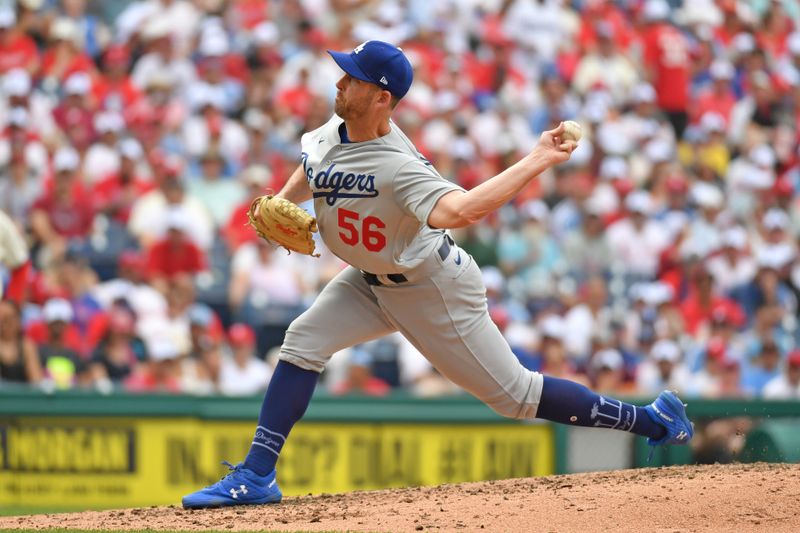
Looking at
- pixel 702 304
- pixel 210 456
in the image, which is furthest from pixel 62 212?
pixel 702 304

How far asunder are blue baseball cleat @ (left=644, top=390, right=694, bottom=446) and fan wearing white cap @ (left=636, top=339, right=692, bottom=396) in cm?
469

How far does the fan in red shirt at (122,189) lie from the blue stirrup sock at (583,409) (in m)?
6.39

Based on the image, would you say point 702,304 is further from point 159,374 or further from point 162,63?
point 162,63

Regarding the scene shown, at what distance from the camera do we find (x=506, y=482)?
21.9 ft

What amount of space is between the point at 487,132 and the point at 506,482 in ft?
23.8

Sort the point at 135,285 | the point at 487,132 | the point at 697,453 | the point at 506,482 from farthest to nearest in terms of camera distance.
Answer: the point at 487,132
the point at 135,285
the point at 697,453
the point at 506,482

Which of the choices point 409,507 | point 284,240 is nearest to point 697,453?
point 409,507

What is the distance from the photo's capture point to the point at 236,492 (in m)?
5.97

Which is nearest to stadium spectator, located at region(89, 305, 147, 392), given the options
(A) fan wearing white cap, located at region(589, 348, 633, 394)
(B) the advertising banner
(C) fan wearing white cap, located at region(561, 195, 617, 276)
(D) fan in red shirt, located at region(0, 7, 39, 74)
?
(B) the advertising banner

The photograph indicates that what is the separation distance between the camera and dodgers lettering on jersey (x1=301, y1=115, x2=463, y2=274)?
17.6ft

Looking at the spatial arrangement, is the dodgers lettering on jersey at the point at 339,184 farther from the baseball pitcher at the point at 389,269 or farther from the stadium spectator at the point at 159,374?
the stadium spectator at the point at 159,374

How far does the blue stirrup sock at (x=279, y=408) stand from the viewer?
589 cm

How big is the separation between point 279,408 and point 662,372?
220 inches

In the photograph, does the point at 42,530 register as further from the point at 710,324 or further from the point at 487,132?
the point at 487,132
